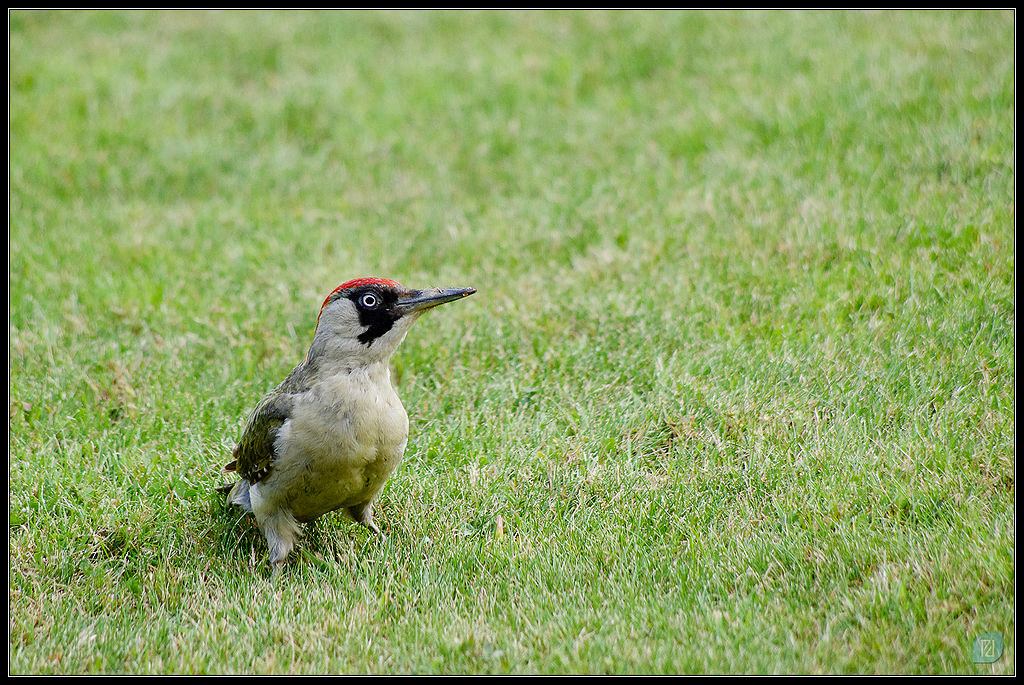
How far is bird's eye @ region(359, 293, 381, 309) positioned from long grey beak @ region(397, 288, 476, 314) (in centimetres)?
11

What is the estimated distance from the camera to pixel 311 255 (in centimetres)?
841

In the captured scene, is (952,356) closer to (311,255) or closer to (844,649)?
(844,649)

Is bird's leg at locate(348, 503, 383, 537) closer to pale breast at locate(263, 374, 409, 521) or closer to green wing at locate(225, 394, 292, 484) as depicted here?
pale breast at locate(263, 374, 409, 521)

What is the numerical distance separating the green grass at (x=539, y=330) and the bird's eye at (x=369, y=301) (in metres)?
1.16

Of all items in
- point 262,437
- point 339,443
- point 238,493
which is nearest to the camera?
point 339,443

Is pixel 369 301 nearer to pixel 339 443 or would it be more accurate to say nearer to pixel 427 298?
pixel 427 298

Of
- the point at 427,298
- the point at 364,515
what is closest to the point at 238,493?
the point at 364,515

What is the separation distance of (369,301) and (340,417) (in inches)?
22.9

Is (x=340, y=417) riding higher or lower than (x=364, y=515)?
higher

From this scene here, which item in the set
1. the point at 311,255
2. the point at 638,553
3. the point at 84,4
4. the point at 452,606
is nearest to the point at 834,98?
the point at 311,255

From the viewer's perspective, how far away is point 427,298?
16.6 feet

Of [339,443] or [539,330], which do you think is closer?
[339,443]

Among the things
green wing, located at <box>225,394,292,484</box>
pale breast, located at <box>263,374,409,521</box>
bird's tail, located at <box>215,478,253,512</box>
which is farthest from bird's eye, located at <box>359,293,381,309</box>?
bird's tail, located at <box>215,478,253,512</box>

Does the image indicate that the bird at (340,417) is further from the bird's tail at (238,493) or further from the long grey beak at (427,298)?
the bird's tail at (238,493)
